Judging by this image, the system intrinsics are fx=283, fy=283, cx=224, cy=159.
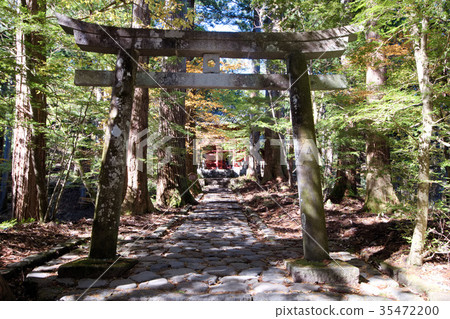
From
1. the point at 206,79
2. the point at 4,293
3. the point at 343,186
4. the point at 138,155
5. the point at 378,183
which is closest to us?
the point at 4,293

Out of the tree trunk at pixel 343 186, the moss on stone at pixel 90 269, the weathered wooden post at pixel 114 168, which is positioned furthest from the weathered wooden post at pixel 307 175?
the tree trunk at pixel 343 186

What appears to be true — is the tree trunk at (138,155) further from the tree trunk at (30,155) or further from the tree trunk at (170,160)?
the tree trunk at (30,155)

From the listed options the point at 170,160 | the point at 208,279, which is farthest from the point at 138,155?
the point at 208,279

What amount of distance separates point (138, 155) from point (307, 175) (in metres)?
5.82

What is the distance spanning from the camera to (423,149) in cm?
364

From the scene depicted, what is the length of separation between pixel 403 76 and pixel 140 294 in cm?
551

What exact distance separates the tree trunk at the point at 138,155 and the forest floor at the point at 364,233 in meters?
3.49

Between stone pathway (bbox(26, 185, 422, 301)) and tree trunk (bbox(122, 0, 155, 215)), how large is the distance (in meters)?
Result: 2.86

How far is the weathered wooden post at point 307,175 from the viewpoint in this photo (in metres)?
3.84

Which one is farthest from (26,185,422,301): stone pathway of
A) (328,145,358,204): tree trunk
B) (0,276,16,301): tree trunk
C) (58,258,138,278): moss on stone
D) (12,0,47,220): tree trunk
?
(328,145,358,204): tree trunk

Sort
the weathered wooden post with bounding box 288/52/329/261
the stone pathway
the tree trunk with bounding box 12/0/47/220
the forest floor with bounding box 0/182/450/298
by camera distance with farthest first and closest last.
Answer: the tree trunk with bounding box 12/0/47/220 → the forest floor with bounding box 0/182/450/298 → the weathered wooden post with bounding box 288/52/329/261 → the stone pathway

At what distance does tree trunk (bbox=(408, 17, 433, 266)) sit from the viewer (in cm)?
363

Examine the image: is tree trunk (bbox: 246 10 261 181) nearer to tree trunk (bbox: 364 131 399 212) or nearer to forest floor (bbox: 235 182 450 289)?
forest floor (bbox: 235 182 450 289)

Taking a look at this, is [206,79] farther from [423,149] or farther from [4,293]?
[4,293]
